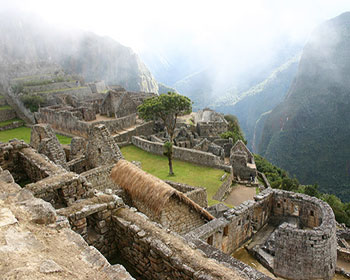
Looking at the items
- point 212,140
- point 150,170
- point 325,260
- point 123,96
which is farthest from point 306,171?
point 325,260

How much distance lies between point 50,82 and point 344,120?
78592 millimetres

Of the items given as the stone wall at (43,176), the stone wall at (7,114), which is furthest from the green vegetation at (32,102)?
the stone wall at (43,176)

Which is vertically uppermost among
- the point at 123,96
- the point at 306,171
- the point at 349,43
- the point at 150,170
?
the point at 349,43

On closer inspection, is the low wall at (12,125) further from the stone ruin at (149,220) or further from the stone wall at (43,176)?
the stone wall at (43,176)

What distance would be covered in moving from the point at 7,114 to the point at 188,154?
2654 cm

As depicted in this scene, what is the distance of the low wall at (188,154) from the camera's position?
2056 cm

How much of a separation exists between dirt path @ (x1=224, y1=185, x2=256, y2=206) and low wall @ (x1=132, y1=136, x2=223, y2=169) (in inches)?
87.8

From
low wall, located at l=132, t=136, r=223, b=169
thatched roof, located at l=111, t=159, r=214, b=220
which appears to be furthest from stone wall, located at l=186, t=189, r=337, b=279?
low wall, located at l=132, t=136, r=223, b=169

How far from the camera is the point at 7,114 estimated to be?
34.4 m

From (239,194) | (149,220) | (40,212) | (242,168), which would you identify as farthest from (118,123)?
(40,212)

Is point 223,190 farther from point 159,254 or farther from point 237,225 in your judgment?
point 159,254

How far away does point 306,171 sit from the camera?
67312 mm

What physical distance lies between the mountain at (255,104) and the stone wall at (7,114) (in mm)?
72023

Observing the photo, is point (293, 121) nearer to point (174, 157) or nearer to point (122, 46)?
point (122, 46)
